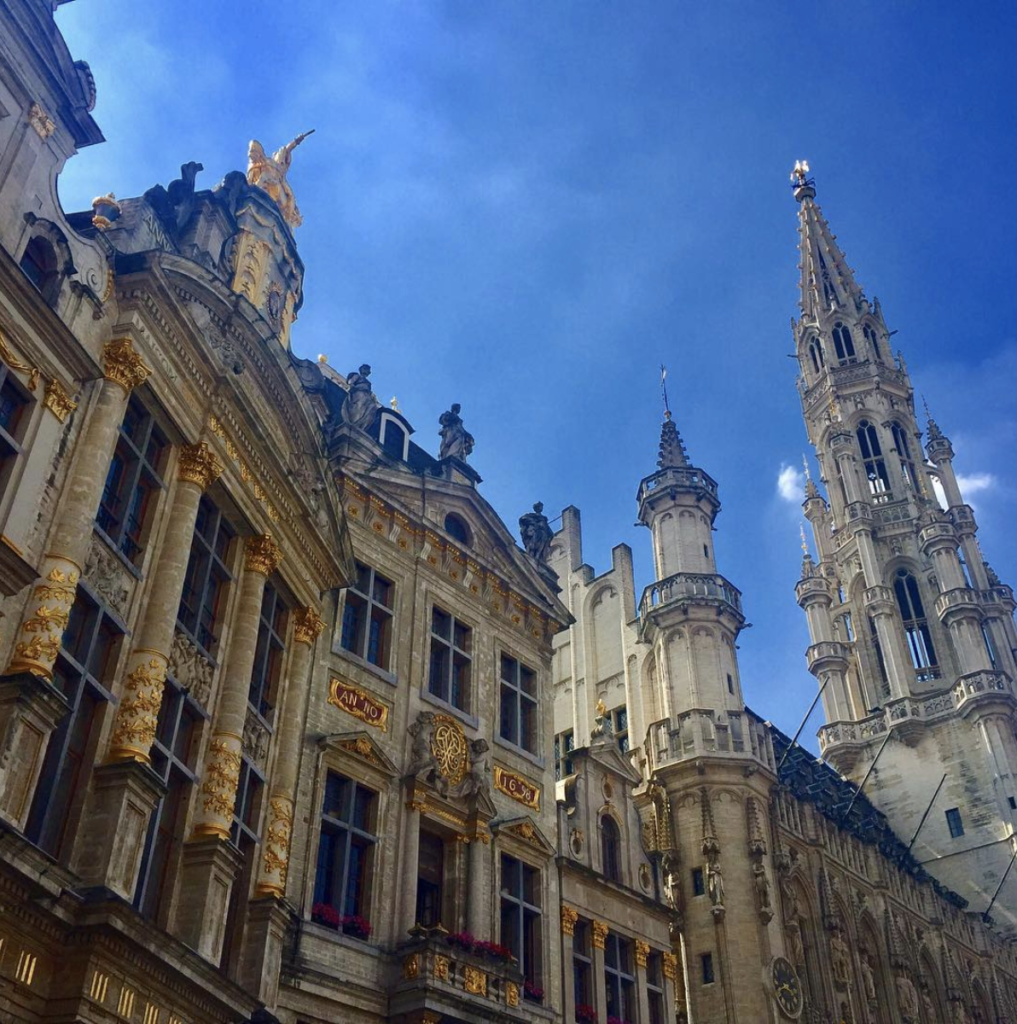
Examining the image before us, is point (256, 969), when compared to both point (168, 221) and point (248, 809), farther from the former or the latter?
point (168, 221)

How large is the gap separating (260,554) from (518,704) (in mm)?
9597

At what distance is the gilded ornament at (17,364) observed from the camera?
1561cm

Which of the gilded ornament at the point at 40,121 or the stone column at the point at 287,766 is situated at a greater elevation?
the gilded ornament at the point at 40,121

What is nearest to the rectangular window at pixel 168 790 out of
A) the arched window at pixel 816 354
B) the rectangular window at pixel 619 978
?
the rectangular window at pixel 619 978

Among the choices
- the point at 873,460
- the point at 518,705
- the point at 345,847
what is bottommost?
the point at 345,847

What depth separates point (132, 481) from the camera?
18438 millimetres

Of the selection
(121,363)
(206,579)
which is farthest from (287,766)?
(121,363)

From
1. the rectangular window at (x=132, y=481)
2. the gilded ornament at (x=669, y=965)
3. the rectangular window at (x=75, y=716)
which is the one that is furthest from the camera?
the gilded ornament at (x=669, y=965)

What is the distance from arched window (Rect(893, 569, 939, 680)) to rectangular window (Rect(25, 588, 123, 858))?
57.0 metres

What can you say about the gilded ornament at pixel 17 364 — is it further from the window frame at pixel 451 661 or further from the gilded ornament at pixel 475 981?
the gilded ornament at pixel 475 981

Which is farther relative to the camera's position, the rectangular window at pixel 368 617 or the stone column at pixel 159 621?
the rectangular window at pixel 368 617

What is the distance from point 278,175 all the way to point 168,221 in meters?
7.23

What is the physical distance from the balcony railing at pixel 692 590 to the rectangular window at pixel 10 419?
87.3 ft

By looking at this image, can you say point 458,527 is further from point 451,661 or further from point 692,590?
point 692,590
